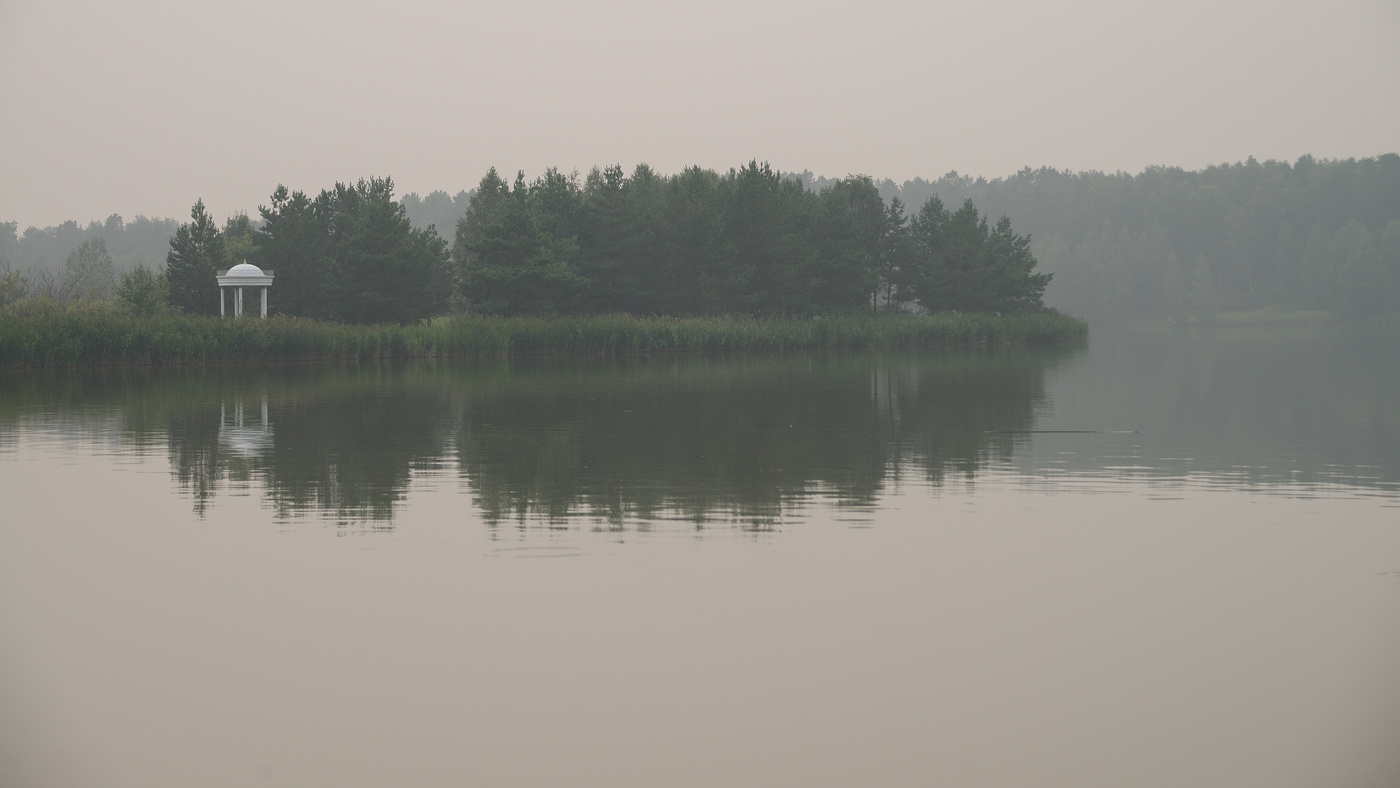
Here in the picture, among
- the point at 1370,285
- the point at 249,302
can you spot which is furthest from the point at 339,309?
the point at 1370,285

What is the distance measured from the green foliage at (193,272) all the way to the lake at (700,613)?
55142mm

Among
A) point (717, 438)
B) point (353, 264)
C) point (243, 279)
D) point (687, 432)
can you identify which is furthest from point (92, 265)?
point (717, 438)

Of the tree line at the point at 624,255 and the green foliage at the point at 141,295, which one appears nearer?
the green foliage at the point at 141,295

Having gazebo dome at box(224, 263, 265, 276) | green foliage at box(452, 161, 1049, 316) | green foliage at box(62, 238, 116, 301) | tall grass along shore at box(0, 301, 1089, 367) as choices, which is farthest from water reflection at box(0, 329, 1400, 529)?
green foliage at box(62, 238, 116, 301)

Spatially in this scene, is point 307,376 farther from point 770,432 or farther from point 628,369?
point 770,432

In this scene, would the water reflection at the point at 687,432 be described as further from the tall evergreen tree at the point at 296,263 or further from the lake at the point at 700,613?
the tall evergreen tree at the point at 296,263

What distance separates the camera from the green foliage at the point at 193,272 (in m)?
69.5

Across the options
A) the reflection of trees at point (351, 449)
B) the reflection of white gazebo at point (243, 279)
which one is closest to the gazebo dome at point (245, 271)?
the reflection of white gazebo at point (243, 279)

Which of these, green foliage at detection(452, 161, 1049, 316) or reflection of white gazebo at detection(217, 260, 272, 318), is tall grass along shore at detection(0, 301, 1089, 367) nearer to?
green foliage at detection(452, 161, 1049, 316)

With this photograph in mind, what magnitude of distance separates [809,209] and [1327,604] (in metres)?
79.0

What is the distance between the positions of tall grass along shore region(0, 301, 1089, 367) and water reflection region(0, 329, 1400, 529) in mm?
3944

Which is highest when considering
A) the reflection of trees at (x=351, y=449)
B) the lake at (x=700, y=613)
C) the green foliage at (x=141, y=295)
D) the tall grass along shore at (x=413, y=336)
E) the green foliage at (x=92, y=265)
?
the green foliage at (x=92, y=265)

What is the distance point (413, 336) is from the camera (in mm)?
52469

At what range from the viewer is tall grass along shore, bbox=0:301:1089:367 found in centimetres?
4222
